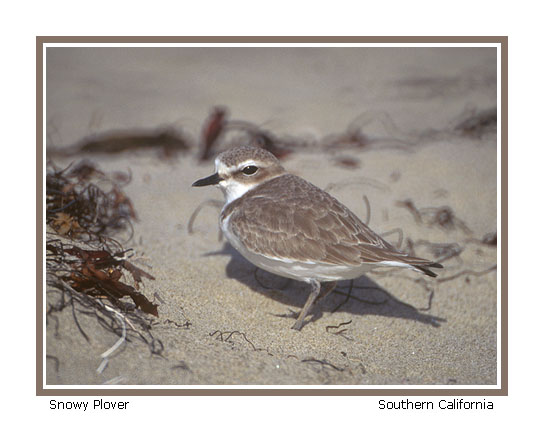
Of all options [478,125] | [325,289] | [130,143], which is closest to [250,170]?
[325,289]

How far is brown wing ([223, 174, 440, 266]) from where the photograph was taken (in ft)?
11.5

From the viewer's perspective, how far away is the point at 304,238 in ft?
11.6

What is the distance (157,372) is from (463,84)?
7486mm

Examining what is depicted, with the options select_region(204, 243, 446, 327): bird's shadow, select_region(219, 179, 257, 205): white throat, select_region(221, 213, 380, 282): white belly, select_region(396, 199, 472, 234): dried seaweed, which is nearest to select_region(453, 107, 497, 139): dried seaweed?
select_region(396, 199, 472, 234): dried seaweed

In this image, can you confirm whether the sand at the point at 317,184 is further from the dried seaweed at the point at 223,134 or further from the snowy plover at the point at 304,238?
the snowy plover at the point at 304,238

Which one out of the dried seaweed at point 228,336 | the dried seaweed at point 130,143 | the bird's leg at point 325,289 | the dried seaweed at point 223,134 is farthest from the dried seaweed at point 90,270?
the dried seaweed at point 130,143

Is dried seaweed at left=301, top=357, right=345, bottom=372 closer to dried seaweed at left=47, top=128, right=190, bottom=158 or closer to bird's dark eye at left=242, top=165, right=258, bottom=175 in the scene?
bird's dark eye at left=242, top=165, right=258, bottom=175

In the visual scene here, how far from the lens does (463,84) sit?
8.69 meters

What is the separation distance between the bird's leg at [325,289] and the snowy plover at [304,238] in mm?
32

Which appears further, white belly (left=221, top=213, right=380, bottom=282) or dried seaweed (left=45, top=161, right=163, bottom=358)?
white belly (left=221, top=213, right=380, bottom=282)

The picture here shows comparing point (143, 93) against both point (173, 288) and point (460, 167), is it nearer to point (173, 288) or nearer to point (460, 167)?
point (460, 167)

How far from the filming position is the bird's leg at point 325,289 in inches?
156

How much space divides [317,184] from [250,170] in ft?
5.25

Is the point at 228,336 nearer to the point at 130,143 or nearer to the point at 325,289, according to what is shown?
the point at 325,289
